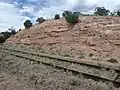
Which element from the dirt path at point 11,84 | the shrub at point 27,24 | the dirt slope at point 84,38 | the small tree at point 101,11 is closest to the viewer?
the dirt path at point 11,84

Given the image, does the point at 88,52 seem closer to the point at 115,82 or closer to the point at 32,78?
the point at 32,78

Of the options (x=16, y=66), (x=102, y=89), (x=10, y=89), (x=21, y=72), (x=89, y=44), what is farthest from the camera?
(x=89, y=44)

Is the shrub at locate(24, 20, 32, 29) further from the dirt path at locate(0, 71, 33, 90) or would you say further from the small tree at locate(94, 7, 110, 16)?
the dirt path at locate(0, 71, 33, 90)

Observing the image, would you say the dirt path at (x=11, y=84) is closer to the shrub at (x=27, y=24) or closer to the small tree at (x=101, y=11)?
the small tree at (x=101, y=11)

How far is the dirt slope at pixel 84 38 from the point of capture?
55.8 feet

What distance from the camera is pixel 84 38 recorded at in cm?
2014

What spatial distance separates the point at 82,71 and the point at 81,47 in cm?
803

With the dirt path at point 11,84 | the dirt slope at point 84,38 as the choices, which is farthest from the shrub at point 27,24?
the dirt path at point 11,84

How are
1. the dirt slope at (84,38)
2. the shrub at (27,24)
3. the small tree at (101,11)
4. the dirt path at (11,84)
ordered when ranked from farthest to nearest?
the shrub at (27,24) → the small tree at (101,11) → the dirt slope at (84,38) → the dirt path at (11,84)

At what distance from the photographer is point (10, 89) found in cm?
953

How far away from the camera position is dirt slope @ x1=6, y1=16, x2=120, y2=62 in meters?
17.0

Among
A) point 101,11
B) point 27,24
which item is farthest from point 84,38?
point 27,24

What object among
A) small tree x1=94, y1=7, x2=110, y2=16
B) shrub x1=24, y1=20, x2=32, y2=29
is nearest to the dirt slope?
small tree x1=94, y1=7, x2=110, y2=16

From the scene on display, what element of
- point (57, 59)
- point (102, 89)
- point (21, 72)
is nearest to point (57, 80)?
point (102, 89)
